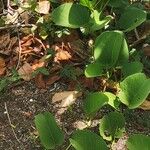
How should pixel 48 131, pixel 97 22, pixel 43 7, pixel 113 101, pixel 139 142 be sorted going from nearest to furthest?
pixel 139 142
pixel 48 131
pixel 113 101
pixel 97 22
pixel 43 7

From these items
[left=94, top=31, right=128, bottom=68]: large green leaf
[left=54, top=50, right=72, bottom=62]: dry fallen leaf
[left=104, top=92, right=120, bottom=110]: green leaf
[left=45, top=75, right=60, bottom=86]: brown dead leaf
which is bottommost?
[left=45, top=75, right=60, bottom=86]: brown dead leaf

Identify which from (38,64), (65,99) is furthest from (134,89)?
(38,64)

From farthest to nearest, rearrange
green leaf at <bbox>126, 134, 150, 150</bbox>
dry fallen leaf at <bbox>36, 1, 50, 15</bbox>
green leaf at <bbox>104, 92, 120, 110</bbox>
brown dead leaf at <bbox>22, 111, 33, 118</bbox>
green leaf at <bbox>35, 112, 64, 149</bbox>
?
dry fallen leaf at <bbox>36, 1, 50, 15</bbox> < brown dead leaf at <bbox>22, 111, 33, 118</bbox> < green leaf at <bbox>104, 92, 120, 110</bbox> < green leaf at <bbox>35, 112, 64, 149</bbox> < green leaf at <bbox>126, 134, 150, 150</bbox>

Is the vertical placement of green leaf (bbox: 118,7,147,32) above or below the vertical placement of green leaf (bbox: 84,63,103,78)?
above

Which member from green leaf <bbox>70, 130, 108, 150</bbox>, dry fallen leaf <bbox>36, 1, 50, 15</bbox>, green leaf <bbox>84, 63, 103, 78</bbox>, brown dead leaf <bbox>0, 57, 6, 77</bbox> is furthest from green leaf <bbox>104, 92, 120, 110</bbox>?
dry fallen leaf <bbox>36, 1, 50, 15</bbox>

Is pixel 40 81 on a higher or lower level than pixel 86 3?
lower

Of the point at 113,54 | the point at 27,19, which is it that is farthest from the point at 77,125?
the point at 27,19

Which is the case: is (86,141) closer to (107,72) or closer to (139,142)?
(139,142)

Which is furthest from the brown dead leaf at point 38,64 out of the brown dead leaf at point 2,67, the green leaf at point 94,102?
the green leaf at point 94,102

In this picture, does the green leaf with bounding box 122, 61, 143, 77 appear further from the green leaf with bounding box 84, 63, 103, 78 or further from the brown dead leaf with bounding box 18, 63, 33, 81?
the brown dead leaf with bounding box 18, 63, 33, 81
